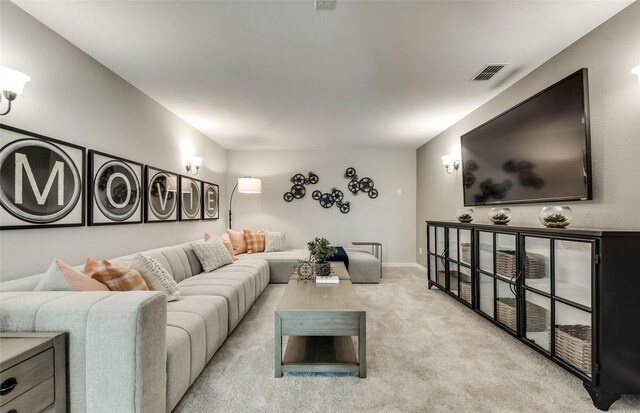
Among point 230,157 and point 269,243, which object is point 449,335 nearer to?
point 269,243

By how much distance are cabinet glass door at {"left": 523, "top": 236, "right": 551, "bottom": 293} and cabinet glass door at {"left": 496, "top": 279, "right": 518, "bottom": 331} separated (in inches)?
8.2

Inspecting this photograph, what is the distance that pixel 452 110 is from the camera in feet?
12.8

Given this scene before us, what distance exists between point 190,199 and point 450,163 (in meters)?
4.03

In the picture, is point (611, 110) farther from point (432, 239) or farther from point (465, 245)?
point (432, 239)

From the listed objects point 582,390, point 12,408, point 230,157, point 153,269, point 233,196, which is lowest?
point 582,390

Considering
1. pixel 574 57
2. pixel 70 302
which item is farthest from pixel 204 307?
pixel 574 57

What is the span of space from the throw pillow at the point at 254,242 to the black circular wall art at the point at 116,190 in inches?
90.6

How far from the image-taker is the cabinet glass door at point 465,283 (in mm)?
3353

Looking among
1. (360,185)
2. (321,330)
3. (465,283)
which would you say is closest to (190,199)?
(321,330)

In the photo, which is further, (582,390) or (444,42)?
(444,42)

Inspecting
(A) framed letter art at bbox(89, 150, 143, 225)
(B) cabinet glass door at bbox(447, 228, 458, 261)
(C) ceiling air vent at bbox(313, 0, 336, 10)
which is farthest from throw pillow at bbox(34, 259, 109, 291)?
(B) cabinet glass door at bbox(447, 228, 458, 261)

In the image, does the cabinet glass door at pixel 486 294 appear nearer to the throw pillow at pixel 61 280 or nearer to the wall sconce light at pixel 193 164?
the throw pillow at pixel 61 280

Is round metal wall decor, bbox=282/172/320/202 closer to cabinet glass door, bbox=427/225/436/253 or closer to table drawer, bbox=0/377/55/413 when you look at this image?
cabinet glass door, bbox=427/225/436/253

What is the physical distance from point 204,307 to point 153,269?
1.71ft
